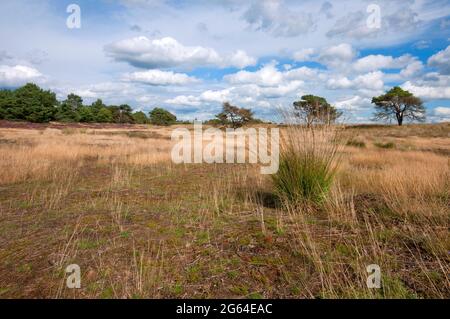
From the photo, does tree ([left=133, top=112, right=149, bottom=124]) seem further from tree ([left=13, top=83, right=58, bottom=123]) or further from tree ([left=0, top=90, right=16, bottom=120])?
tree ([left=0, top=90, right=16, bottom=120])

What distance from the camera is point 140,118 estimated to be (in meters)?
90.4

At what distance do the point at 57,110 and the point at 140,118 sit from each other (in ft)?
96.5

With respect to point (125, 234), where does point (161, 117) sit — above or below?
above


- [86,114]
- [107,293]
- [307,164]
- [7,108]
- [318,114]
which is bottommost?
[107,293]

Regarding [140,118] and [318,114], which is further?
[140,118]

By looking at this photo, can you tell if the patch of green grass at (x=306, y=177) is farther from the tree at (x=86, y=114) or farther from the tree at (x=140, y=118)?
the tree at (x=140, y=118)

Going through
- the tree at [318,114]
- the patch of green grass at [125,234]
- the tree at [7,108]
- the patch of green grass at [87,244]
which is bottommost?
the patch of green grass at [87,244]

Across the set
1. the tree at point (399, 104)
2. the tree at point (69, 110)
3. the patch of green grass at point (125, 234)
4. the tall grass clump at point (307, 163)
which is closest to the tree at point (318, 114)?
the tall grass clump at point (307, 163)

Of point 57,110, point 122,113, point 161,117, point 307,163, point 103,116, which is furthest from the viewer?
point 161,117

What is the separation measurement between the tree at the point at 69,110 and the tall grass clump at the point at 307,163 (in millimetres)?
67352

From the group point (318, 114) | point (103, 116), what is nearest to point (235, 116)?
point (318, 114)

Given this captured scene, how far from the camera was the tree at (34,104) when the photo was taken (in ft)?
177

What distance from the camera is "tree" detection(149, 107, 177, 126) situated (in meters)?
88.0

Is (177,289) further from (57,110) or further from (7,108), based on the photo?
(57,110)
